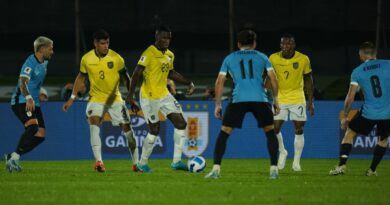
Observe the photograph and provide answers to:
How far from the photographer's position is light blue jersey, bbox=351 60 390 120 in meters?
14.6

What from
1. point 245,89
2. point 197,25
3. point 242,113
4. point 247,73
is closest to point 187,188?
point 242,113

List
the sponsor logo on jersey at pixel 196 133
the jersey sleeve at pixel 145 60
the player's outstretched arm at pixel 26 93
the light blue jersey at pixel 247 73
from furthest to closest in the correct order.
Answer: the sponsor logo on jersey at pixel 196 133, the jersey sleeve at pixel 145 60, the player's outstretched arm at pixel 26 93, the light blue jersey at pixel 247 73

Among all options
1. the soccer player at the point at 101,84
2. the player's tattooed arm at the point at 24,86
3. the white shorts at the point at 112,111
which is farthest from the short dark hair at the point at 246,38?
the player's tattooed arm at the point at 24,86

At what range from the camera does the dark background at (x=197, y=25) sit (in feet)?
91.2

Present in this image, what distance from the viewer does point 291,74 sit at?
Result: 1720 centimetres

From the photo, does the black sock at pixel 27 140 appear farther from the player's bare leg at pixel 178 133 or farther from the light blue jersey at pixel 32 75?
the player's bare leg at pixel 178 133

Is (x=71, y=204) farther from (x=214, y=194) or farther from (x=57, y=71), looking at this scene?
(x=57, y=71)

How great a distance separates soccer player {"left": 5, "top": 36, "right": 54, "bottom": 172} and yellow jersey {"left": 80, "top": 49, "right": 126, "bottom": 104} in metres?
0.86

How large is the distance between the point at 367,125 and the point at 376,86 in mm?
654

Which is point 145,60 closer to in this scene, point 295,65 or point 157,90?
point 157,90

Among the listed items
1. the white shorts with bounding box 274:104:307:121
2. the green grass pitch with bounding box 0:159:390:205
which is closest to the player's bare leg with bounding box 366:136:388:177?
the green grass pitch with bounding box 0:159:390:205

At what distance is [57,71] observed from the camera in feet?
89.0

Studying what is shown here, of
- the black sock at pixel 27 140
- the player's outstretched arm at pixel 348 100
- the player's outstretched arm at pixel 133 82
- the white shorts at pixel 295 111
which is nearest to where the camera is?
the player's outstretched arm at pixel 348 100

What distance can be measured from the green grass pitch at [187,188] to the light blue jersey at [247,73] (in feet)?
4.17
